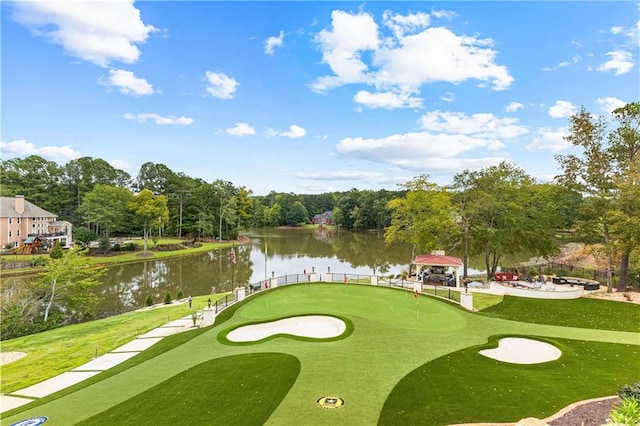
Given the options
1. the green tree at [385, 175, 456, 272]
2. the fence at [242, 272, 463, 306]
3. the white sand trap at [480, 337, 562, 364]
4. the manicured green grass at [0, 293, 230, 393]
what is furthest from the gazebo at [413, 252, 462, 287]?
the manicured green grass at [0, 293, 230, 393]

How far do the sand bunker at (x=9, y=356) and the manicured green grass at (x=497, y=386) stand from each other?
56.3 ft

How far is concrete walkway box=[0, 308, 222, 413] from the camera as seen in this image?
11.4 metres

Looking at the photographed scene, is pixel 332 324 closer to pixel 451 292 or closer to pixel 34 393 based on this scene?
pixel 451 292

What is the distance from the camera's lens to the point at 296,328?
15172mm

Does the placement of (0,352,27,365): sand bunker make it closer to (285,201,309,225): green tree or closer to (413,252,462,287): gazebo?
(413,252,462,287): gazebo

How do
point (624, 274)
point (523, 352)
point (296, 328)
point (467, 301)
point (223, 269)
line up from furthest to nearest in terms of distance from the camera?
1. point (223, 269)
2. point (624, 274)
3. point (467, 301)
4. point (296, 328)
5. point (523, 352)

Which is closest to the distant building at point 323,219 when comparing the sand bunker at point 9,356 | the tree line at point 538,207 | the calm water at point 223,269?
the calm water at point 223,269

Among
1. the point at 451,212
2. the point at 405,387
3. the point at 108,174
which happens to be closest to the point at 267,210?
the point at 108,174

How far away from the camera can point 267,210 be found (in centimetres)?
10975

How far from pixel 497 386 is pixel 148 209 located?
52578mm

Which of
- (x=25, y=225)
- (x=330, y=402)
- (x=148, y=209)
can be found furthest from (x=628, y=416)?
(x=25, y=225)

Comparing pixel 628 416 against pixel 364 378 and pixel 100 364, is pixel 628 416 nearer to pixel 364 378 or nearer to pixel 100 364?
pixel 364 378

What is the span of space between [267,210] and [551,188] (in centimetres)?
9110

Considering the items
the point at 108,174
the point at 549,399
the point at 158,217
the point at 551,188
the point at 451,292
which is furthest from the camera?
the point at 108,174
